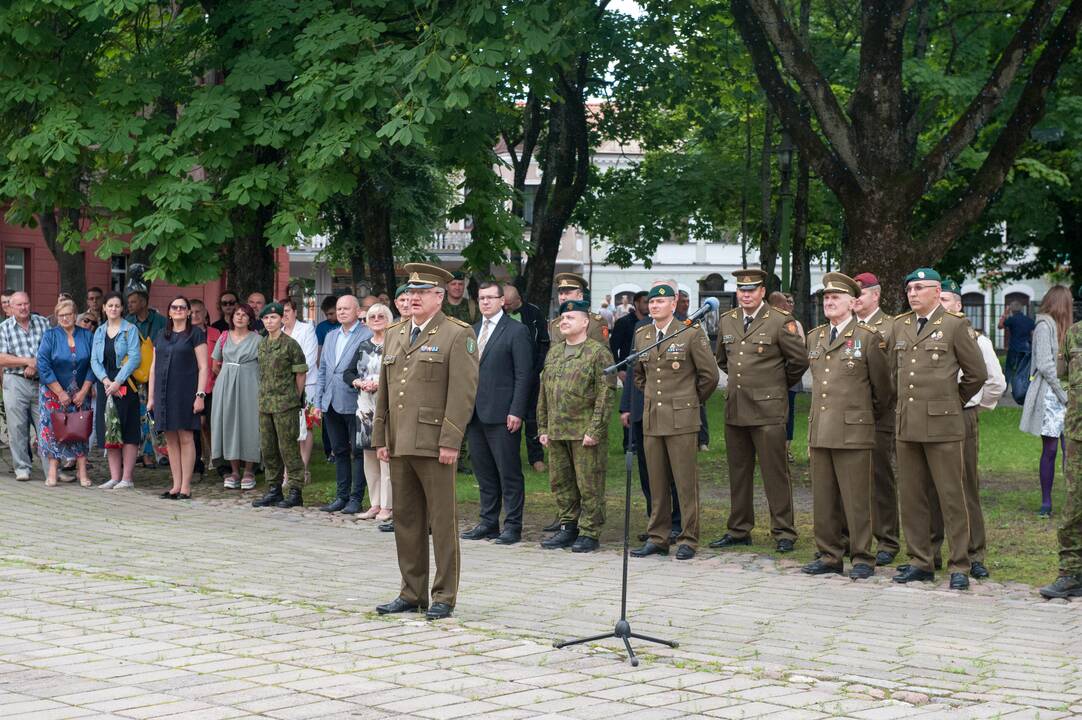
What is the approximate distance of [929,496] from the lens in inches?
405

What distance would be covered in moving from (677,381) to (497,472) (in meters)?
1.96

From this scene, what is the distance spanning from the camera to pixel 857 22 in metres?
25.7

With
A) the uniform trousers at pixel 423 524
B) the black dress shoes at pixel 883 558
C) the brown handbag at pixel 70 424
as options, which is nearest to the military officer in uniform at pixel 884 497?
the black dress shoes at pixel 883 558

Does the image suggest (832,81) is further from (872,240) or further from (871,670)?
(871,670)

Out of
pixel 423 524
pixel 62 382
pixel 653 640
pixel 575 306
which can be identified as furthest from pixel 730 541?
pixel 62 382

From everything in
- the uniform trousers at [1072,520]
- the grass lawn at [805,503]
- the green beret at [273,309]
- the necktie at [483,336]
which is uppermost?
the green beret at [273,309]

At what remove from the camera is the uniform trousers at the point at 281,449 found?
551 inches

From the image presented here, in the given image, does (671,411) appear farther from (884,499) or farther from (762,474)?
(884,499)

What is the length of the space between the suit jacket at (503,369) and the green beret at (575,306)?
1.78ft

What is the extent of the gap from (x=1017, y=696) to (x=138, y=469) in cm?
1306

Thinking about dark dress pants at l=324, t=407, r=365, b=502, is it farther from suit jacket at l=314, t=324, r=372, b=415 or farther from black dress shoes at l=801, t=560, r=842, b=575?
black dress shoes at l=801, t=560, r=842, b=575

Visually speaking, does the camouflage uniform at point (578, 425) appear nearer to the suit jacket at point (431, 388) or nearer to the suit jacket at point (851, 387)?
the suit jacket at point (851, 387)

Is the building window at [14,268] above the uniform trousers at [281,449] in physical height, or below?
above

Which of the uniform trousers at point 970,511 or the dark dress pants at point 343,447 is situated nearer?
the uniform trousers at point 970,511
